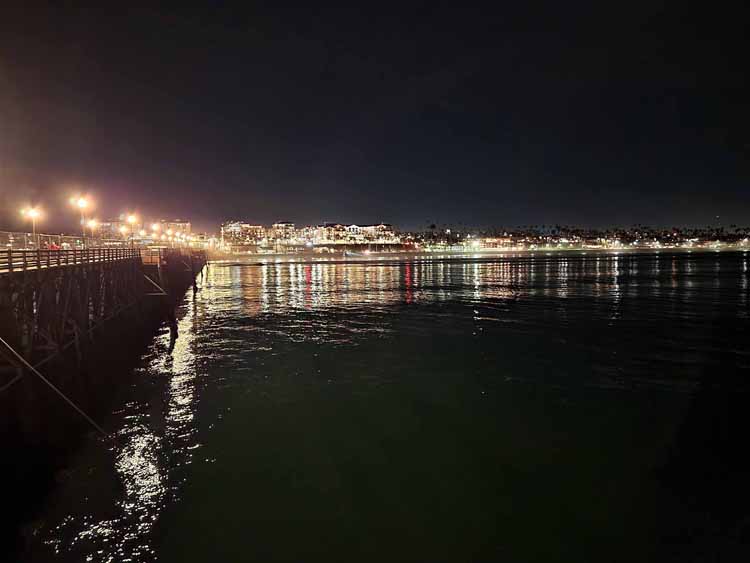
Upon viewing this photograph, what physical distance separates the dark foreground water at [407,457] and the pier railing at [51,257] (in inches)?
185

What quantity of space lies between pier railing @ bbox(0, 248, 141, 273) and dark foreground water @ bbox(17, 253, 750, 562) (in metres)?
4.70

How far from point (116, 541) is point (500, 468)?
22.1 ft

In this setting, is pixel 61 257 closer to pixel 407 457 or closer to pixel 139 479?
pixel 139 479

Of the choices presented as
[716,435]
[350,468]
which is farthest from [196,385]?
[716,435]

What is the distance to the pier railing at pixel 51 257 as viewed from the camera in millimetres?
13820

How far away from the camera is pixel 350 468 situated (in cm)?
1009

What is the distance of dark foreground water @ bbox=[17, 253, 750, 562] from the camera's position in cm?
772

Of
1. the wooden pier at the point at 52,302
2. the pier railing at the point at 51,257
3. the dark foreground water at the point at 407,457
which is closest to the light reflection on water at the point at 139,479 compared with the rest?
the dark foreground water at the point at 407,457

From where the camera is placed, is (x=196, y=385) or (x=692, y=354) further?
(x=692, y=354)

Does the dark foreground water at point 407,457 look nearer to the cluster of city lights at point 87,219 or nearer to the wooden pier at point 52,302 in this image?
the wooden pier at point 52,302

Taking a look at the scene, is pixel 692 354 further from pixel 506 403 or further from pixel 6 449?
pixel 6 449

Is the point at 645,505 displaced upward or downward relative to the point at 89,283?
downward

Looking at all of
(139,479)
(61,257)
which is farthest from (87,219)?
(139,479)

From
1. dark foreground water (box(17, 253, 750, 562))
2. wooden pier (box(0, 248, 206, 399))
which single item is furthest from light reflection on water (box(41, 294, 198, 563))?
wooden pier (box(0, 248, 206, 399))
